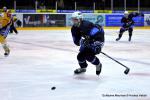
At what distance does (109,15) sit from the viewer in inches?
942

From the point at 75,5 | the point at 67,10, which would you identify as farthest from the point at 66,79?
the point at 75,5

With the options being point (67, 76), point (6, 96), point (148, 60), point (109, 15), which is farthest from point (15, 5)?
point (6, 96)

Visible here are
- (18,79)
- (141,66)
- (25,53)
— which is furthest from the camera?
(25,53)

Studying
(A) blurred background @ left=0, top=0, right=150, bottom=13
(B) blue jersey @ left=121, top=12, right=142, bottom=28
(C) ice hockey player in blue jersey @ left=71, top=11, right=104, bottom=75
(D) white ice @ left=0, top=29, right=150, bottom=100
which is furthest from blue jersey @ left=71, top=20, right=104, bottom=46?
(A) blurred background @ left=0, top=0, right=150, bottom=13

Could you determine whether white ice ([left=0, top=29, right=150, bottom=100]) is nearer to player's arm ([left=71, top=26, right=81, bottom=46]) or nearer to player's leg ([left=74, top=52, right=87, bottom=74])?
player's leg ([left=74, top=52, right=87, bottom=74])

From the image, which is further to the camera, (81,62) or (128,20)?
(128,20)

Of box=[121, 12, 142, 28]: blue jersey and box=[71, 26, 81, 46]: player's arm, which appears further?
box=[121, 12, 142, 28]: blue jersey

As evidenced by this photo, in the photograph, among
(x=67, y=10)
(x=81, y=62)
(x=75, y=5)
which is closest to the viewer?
(x=81, y=62)

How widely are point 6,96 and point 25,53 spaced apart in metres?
5.49

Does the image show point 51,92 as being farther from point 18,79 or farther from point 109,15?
point 109,15

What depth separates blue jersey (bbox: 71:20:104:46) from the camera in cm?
667

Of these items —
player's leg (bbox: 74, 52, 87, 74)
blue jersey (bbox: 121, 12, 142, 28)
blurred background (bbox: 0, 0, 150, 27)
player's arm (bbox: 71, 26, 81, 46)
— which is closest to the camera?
player's arm (bbox: 71, 26, 81, 46)

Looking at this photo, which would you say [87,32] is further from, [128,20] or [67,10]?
[67,10]

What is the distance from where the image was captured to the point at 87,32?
6680 mm
